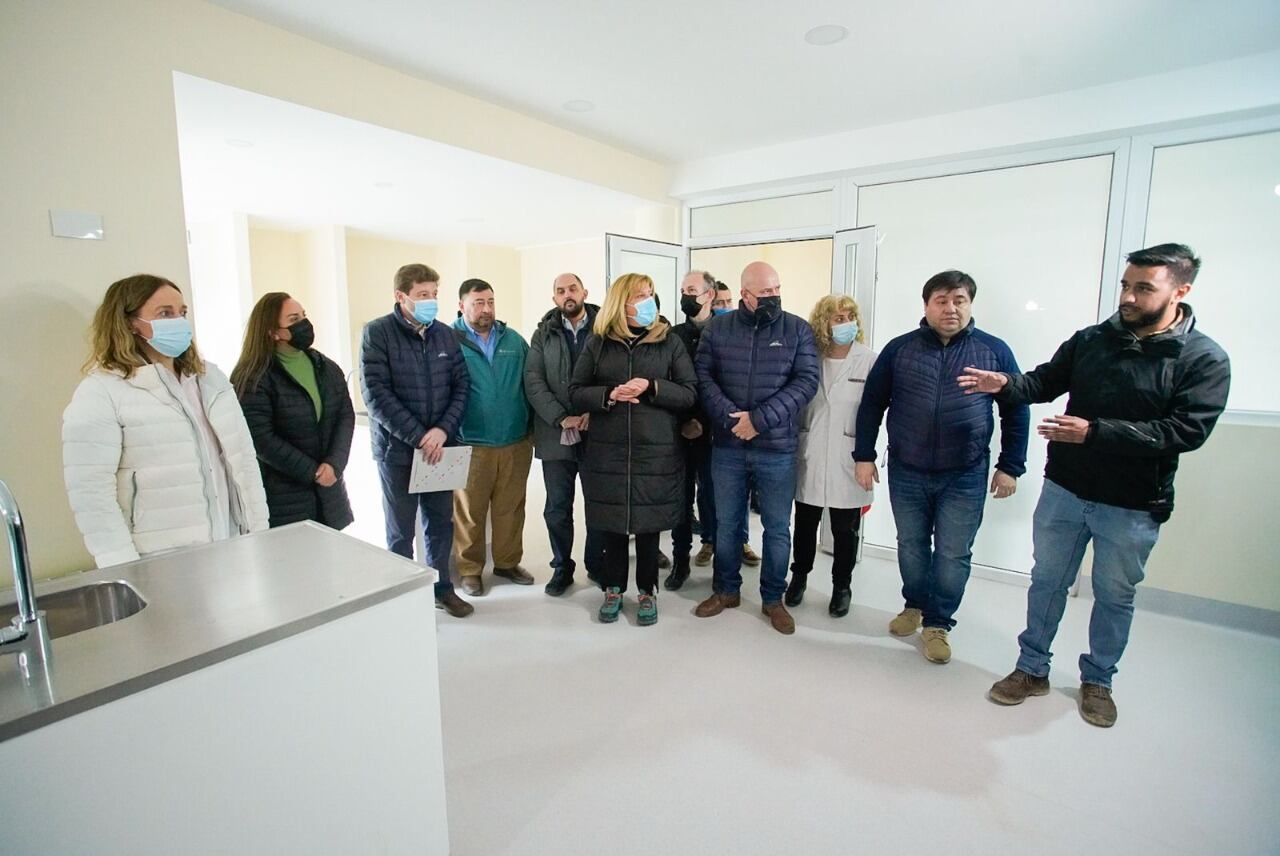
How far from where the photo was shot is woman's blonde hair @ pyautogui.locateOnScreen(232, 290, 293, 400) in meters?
2.33

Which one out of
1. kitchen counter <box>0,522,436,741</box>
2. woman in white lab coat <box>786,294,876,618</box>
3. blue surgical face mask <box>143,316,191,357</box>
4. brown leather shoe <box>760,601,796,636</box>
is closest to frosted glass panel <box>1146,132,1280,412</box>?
woman in white lab coat <box>786,294,876,618</box>

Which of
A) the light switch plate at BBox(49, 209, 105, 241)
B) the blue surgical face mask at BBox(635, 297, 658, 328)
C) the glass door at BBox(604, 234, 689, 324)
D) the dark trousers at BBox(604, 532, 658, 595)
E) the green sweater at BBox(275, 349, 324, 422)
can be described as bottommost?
the dark trousers at BBox(604, 532, 658, 595)

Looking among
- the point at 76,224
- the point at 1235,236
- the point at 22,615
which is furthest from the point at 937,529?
the point at 76,224

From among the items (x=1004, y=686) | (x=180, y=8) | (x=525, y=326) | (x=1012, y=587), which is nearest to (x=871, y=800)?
(x=1004, y=686)

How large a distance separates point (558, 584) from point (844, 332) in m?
1.84

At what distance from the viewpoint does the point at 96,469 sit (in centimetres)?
165

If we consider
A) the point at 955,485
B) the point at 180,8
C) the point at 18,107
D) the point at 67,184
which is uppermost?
the point at 180,8

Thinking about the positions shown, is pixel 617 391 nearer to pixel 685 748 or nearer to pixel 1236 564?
pixel 685 748

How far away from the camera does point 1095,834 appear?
1672 millimetres

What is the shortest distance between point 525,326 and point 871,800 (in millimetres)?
8345

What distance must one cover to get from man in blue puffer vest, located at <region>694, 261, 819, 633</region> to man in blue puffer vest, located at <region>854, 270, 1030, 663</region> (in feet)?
1.07

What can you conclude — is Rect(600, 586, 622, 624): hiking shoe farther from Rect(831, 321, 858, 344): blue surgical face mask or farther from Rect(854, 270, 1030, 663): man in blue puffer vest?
Rect(831, 321, 858, 344): blue surgical face mask

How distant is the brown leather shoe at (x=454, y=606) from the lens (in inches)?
114

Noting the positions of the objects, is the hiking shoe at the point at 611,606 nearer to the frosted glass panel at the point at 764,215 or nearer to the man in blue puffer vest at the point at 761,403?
the man in blue puffer vest at the point at 761,403
